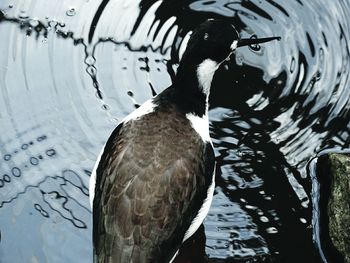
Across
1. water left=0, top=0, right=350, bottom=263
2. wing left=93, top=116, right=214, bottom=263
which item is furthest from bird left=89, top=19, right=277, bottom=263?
water left=0, top=0, right=350, bottom=263

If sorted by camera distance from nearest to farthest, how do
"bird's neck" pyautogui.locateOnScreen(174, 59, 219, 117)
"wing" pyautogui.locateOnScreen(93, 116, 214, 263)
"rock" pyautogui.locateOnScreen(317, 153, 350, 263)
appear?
"wing" pyautogui.locateOnScreen(93, 116, 214, 263)
"rock" pyautogui.locateOnScreen(317, 153, 350, 263)
"bird's neck" pyautogui.locateOnScreen(174, 59, 219, 117)

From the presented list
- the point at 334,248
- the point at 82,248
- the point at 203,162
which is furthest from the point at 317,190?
the point at 82,248

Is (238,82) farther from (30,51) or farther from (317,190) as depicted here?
(30,51)

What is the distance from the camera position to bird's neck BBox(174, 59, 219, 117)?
496 cm

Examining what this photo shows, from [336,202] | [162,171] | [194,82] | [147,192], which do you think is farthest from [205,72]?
[336,202]

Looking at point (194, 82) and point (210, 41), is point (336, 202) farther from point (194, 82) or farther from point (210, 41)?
point (210, 41)

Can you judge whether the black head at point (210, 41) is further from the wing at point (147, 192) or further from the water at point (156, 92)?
the water at point (156, 92)

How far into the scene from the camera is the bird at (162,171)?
171 inches

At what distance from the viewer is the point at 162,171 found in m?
4.50

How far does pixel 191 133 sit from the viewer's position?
4.75 metres

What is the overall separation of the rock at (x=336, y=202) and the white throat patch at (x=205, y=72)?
859mm

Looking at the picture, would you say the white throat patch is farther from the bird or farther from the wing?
the wing

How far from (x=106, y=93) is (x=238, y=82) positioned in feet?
2.85

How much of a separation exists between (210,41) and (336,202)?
3.85ft
